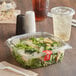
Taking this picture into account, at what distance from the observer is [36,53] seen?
1.12 meters

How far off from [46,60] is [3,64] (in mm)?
201

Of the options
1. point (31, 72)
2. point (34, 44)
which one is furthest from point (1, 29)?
point (31, 72)

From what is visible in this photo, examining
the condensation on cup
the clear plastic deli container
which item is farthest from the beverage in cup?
the clear plastic deli container

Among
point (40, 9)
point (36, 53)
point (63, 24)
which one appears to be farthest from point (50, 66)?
point (40, 9)

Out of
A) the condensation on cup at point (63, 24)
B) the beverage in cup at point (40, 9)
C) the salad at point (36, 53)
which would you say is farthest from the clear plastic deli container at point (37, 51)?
the beverage in cup at point (40, 9)

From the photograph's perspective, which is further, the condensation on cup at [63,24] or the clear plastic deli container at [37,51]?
the condensation on cup at [63,24]

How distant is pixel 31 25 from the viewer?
4.71 ft

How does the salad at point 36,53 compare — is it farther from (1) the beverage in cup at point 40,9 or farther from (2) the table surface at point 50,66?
(1) the beverage in cup at point 40,9

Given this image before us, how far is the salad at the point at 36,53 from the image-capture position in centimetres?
112

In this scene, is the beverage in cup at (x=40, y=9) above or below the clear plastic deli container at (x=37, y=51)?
above

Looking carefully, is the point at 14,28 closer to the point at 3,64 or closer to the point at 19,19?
the point at 19,19

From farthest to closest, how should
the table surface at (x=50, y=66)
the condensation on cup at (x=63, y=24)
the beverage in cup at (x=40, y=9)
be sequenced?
1. the beverage in cup at (x=40, y=9)
2. the condensation on cup at (x=63, y=24)
3. the table surface at (x=50, y=66)

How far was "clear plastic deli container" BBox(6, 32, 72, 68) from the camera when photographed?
1118mm

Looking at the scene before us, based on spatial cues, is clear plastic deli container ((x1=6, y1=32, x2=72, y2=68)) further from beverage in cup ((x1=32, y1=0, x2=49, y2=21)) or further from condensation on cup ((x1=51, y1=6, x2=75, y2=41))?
beverage in cup ((x1=32, y1=0, x2=49, y2=21))
